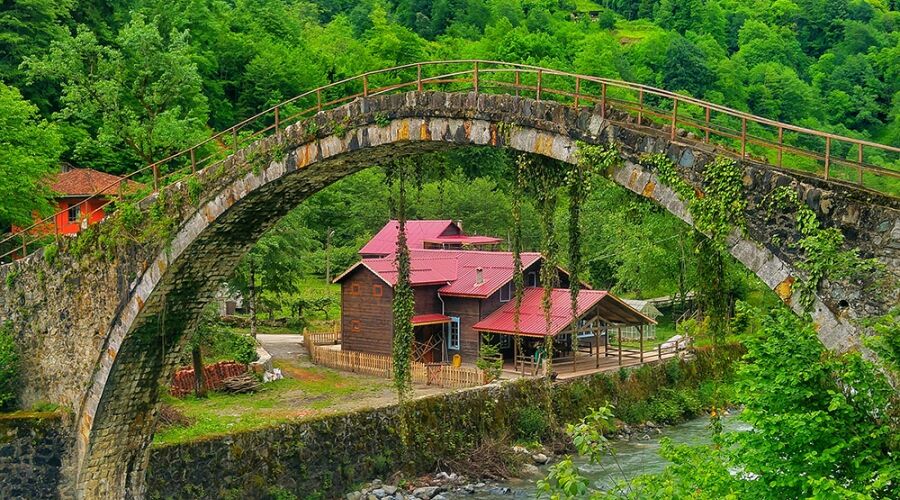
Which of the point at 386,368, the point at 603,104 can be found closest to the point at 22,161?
the point at 386,368

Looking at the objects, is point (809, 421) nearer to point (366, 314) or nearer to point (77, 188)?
point (366, 314)

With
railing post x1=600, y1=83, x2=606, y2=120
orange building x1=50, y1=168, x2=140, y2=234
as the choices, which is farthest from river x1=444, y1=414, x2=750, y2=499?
orange building x1=50, y1=168, x2=140, y2=234

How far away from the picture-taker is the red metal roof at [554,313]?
33.2 metres

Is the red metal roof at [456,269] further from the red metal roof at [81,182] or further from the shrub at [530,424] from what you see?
the red metal roof at [81,182]

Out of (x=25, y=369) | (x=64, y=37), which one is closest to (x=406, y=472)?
(x=25, y=369)

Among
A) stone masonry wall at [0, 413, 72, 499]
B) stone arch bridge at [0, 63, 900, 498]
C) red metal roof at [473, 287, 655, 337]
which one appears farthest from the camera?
red metal roof at [473, 287, 655, 337]

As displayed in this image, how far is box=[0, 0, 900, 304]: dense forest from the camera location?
31812 millimetres

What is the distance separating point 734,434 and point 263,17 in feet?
194

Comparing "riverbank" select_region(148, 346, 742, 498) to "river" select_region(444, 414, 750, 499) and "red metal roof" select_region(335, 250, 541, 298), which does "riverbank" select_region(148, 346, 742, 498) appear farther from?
"red metal roof" select_region(335, 250, 541, 298)

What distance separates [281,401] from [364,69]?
39.9 metres

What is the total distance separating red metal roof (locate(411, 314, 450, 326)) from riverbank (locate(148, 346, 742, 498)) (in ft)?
19.1

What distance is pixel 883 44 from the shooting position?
270ft

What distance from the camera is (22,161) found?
27297 mm

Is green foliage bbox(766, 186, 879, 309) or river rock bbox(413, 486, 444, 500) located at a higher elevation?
green foliage bbox(766, 186, 879, 309)
